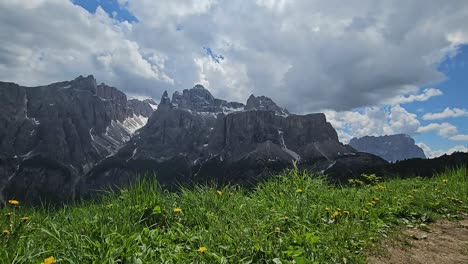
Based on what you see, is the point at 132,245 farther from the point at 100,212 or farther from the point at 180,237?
the point at 100,212

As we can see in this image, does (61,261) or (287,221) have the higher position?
(287,221)

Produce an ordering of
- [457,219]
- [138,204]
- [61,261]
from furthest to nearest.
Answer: [457,219], [138,204], [61,261]

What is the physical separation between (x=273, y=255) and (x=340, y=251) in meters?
1.09

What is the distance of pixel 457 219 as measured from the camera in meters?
8.70

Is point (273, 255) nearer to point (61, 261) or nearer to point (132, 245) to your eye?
point (132, 245)

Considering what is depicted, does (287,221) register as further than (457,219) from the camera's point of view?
No

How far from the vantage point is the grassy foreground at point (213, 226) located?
4.55m

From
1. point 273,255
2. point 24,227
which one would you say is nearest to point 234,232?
point 273,255

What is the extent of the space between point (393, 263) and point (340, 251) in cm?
100

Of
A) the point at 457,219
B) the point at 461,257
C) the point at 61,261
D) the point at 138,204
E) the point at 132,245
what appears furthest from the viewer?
the point at 457,219

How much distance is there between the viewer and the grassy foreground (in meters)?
4.55

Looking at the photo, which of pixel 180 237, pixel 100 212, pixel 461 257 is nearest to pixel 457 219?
pixel 461 257

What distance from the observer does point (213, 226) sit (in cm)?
567

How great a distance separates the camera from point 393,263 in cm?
540
